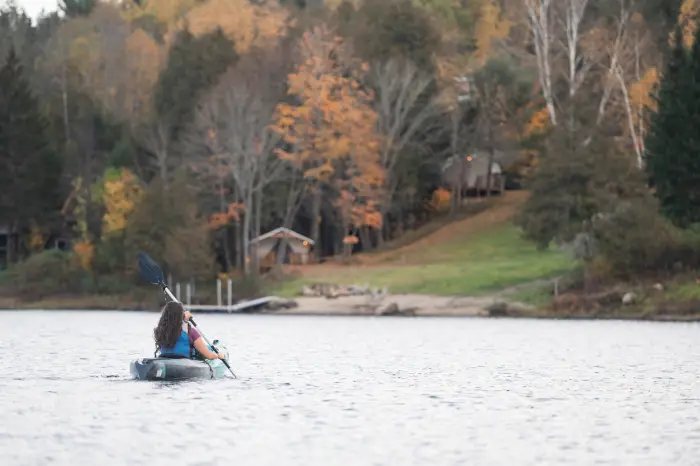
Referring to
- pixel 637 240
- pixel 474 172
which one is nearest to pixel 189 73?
pixel 474 172

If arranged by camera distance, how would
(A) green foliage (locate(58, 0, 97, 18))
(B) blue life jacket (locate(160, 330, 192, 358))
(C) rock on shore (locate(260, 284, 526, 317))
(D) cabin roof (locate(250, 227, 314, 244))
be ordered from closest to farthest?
1. (B) blue life jacket (locate(160, 330, 192, 358))
2. (C) rock on shore (locate(260, 284, 526, 317))
3. (D) cabin roof (locate(250, 227, 314, 244))
4. (A) green foliage (locate(58, 0, 97, 18))

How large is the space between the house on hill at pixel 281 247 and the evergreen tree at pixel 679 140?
95.8 feet

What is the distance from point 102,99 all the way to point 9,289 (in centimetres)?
2199

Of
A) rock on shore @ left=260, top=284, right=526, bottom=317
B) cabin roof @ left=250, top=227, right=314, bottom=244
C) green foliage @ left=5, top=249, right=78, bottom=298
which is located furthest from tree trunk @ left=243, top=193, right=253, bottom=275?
green foliage @ left=5, top=249, right=78, bottom=298

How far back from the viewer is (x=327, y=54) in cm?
9781

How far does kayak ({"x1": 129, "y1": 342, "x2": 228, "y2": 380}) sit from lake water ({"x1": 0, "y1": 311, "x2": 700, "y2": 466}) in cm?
29

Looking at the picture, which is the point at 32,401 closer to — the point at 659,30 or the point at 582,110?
the point at 582,110

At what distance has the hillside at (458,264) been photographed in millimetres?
83375

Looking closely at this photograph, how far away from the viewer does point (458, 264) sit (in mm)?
89375

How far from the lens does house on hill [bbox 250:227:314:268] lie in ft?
318

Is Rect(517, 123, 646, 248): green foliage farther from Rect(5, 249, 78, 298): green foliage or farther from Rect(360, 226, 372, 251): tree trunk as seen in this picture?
Rect(5, 249, 78, 298): green foliage

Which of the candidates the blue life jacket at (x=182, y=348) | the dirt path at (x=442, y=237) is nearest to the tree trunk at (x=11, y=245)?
the dirt path at (x=442, y=237)

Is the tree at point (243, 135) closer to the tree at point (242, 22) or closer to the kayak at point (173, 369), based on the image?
the tree at point (242, 22)

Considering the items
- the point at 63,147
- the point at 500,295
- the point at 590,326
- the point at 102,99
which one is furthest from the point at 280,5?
the point at 590,326
